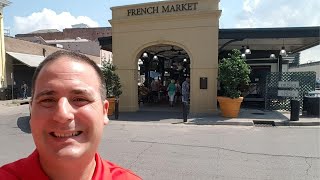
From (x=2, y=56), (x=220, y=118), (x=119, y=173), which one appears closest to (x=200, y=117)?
(x=220, y=118)

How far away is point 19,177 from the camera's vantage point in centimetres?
142

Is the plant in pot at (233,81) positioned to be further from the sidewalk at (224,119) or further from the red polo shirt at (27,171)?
the red polo shirt at (27,171)

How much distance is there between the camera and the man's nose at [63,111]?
1399mm

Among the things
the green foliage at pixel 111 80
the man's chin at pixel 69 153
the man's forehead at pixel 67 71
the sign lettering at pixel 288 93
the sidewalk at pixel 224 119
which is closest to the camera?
the man's chin at pixel 69 153

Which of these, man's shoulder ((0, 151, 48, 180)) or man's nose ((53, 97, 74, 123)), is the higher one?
man's nose ((53, 97, 74, 123))

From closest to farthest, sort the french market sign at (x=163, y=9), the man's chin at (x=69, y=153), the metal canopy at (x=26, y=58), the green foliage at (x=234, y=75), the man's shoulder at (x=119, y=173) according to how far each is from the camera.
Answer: the man's chin at (x=69, y=153) → the man's shoulder at (x=119, y=173) → the green foliage at (x=234, y=75) → the french market sign at (x=163, y=9) → the metal canopy at (x=26, y=58)

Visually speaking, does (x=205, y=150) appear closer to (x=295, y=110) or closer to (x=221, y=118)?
(x=221, y=118)

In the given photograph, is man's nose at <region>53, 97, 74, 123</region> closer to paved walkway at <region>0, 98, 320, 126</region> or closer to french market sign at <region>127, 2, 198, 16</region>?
paved walkway at <region>0, 98, 320, 126</region>

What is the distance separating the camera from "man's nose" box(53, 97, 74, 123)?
1.40 metres

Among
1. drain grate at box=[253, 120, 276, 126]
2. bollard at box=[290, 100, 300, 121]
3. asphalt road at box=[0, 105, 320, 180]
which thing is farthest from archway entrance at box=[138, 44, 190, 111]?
asphalt road at box=[0, 105, 320, 180]

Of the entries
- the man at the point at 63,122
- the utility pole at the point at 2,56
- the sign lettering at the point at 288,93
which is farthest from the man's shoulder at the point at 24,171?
the utility pole at the point at 2,56

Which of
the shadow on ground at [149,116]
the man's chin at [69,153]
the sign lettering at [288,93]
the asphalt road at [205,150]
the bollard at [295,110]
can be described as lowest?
the asphalt road at [205,150]

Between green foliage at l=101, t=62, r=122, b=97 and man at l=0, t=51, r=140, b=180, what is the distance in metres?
14.5

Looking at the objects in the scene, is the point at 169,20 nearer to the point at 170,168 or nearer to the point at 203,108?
the point at 203,108
